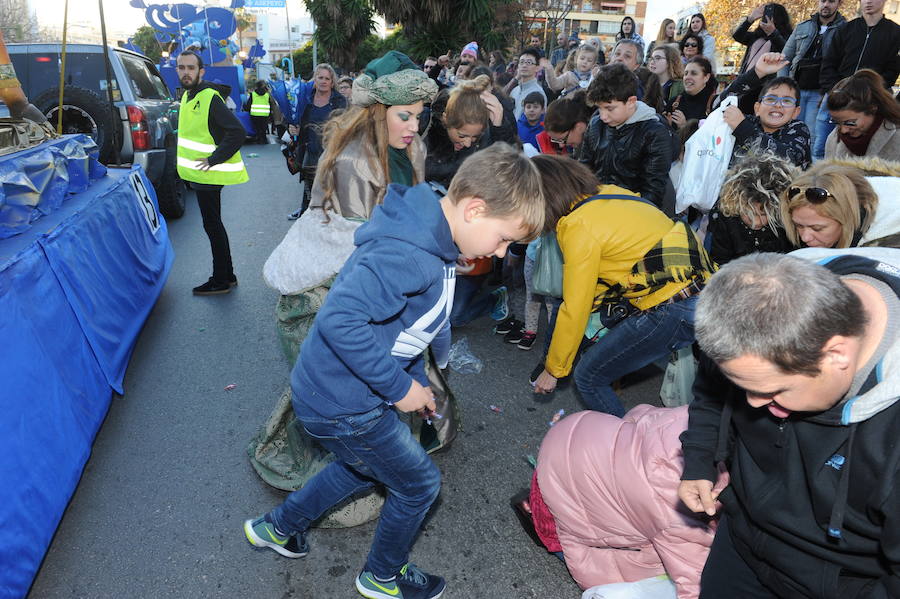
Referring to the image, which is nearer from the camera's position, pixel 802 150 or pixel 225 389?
pixel 225 389

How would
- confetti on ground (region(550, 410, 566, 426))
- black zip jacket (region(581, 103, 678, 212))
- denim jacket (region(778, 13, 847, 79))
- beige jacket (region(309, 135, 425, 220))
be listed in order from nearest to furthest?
beige jacket (region(309, 135, 425, 220)), confetti on ground (region(550, 410, 566, 426)), black zip jacket (region(581, 103, 678, 212)), denim jacket (region(778, 13, 847, 79))

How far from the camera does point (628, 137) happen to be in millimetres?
3846

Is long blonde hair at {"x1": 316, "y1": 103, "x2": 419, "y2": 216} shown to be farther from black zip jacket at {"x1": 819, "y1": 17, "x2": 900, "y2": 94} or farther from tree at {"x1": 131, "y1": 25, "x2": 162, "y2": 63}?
tree at {"x1": 131, "y1": 25, "x2": 162, "y2": 63}

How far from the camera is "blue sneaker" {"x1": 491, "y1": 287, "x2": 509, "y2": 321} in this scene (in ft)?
15.5

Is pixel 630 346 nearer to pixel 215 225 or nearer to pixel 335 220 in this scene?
pixel 335 220

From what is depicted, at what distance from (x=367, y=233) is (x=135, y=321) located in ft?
9.75

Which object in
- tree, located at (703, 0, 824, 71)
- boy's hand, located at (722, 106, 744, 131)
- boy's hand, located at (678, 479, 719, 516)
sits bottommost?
boy's hand, located at (678, 479, 719, 516)

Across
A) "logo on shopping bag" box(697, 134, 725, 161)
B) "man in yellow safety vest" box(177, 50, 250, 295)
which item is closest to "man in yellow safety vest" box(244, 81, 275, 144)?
"man in yellow safety vest" box(177, 50, 250, 295)

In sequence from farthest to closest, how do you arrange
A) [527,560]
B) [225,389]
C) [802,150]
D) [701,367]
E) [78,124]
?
A: [78,124], [802,150], [225,389], [527,560], [701,367]

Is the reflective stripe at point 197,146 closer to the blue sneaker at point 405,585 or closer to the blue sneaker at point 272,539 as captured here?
the blue sneaker at point 272,539

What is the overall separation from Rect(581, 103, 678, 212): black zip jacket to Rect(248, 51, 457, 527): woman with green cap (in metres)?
1.66

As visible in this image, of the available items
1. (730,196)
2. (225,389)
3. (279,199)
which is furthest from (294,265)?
(279,199)

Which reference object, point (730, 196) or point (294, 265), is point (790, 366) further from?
point (730, 196)

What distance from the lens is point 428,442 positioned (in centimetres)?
302
